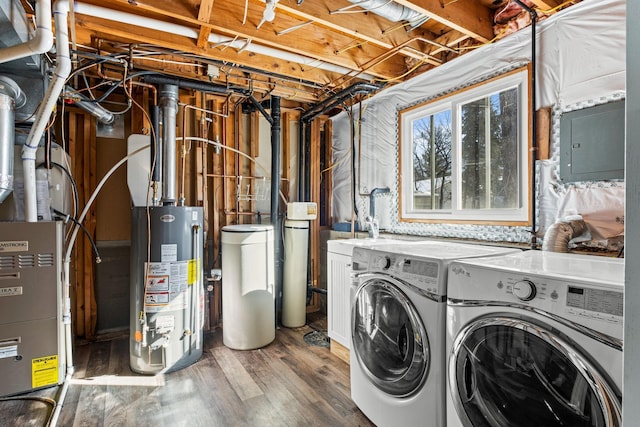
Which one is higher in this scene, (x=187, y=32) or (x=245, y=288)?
(x=187, y=32)

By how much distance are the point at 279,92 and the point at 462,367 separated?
2.68 metres

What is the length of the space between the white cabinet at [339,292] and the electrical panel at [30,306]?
6.10 feet

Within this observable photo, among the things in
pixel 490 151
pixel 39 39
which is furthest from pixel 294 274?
pixel 39 39

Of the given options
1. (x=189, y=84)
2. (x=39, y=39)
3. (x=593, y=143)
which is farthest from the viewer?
(x=189, y=84)

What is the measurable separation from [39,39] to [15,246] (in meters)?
1.26

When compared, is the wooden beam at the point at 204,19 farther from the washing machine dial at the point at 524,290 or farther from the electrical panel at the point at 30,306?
the washing machine dial at the point at 524,290

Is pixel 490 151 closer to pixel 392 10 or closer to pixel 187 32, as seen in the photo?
pixel 392 10

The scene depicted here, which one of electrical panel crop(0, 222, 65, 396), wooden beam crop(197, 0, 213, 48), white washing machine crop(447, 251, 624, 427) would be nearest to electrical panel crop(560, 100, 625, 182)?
white washing machine crop(447, 251, 624, 427)

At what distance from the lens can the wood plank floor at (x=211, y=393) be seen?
1771 millimetres

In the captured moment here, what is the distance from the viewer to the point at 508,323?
3.47 ft

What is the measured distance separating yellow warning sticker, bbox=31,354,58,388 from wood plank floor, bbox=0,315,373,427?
0.25 ft

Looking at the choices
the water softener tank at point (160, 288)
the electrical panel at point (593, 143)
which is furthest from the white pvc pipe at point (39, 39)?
the electrical panel at point (593, 143)

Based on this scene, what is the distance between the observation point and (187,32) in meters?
2.06

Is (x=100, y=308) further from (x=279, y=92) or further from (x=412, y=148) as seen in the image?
(x=412, y=148)
